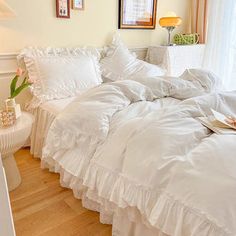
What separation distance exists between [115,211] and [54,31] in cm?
187

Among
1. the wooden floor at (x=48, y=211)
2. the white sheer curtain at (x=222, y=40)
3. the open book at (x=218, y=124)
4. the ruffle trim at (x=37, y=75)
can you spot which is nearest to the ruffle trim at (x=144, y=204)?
the wooden floor at (x=48, y=211)

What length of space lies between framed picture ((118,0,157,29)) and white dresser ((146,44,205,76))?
1.13 feet

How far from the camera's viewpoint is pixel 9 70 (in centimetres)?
226

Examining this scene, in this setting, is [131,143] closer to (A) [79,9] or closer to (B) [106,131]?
(B) [106,131]

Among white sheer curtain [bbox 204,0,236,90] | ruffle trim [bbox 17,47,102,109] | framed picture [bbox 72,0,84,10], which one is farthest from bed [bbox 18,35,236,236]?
white sheer curtain [bbox 204,0,236,90]

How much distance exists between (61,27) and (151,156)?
1.89 m

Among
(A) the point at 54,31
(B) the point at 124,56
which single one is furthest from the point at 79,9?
(B) the point at 124,56

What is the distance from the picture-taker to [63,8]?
2.47m

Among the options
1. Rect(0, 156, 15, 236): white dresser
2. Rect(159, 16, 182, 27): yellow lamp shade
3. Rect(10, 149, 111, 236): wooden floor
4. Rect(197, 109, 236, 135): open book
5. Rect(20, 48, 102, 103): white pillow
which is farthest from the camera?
Rect(159, 16, 182, 27): yellow lamp shade

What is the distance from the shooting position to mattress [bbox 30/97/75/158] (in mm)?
2023

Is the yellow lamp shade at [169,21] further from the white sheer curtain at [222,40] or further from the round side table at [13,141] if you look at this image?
the round side table at [13,141]

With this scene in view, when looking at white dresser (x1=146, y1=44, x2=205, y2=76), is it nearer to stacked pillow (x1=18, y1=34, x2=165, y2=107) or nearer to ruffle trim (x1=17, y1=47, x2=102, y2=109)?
stacked pillow (x1=18, y1=34, x2=165, y2=107)

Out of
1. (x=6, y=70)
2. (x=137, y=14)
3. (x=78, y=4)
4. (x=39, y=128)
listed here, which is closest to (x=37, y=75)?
(x=6, y=70)

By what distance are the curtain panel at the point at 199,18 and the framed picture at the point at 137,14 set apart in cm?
78
